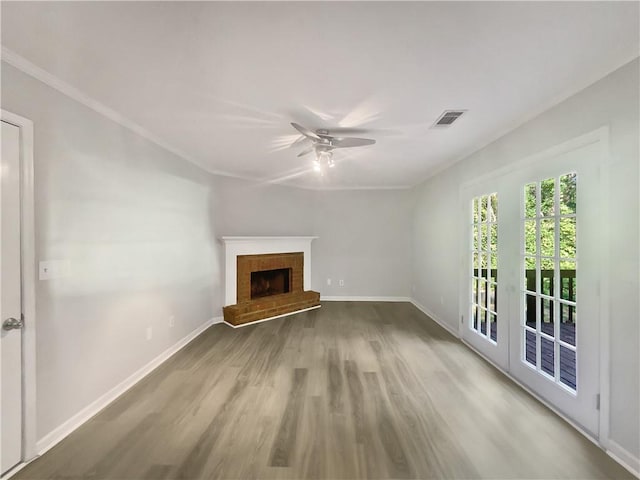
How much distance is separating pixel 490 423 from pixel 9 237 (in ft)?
11.2

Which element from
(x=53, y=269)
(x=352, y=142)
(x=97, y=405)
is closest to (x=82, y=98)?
(x=53, y=269)

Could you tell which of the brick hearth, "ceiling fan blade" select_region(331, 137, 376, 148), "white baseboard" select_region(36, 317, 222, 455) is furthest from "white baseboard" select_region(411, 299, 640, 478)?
"white baseboard" select_region(36, 317, 222, 455)

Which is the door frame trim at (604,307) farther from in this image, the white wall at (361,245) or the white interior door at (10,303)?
the white wall at (361,245)

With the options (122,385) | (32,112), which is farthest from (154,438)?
(32,112)

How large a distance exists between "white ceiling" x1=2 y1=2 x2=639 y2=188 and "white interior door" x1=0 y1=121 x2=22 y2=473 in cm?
64

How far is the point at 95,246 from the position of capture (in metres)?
2.13

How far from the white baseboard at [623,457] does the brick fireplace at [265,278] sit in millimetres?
3955

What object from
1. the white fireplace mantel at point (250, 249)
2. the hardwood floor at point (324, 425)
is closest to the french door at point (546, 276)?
the hardwood floor at point (324, 425)

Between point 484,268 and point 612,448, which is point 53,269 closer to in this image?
point 612,448

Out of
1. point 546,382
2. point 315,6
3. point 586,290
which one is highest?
point 315,6

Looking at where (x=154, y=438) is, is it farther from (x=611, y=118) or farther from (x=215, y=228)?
(x=611, y=118)

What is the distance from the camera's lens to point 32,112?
169 cm

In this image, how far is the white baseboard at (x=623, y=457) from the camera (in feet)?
5.02

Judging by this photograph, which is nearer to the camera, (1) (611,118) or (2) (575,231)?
(1) (611,118)
